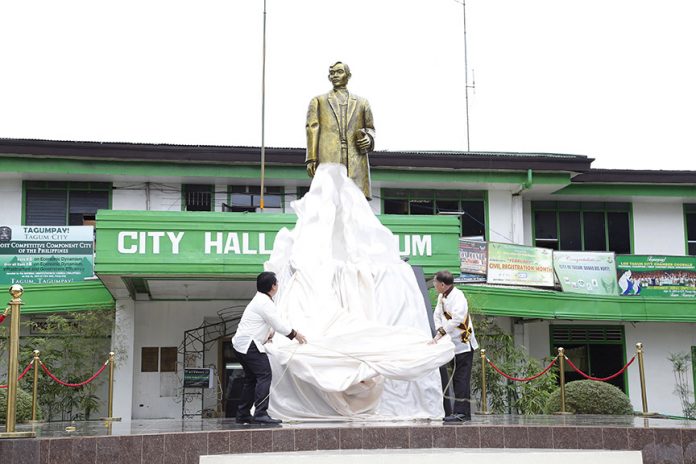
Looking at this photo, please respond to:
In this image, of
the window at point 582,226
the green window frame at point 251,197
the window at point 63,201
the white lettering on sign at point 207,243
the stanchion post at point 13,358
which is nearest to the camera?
the stanchion post at point 13,358

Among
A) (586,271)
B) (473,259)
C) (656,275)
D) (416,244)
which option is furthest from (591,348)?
(416,244)

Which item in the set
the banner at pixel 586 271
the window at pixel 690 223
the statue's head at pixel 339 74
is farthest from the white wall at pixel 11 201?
the window at pixel 690 223

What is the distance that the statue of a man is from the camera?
13664mm

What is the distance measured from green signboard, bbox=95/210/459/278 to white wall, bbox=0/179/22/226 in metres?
7.57

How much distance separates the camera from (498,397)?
74.1 feet

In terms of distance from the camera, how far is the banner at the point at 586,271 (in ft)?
86.0

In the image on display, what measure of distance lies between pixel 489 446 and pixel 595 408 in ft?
18.2

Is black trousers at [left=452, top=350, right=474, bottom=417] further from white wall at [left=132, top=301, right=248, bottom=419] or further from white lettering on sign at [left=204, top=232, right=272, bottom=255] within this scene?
white wall at [left=132, top=301, right=248, bottom=419]

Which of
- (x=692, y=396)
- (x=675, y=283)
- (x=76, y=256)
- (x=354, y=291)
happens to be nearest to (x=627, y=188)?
(x=675, y=283)

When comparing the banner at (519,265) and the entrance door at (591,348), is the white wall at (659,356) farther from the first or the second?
the banner at (519,265)

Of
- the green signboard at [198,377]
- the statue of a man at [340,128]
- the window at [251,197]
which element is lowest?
the green signboard at [198,377]

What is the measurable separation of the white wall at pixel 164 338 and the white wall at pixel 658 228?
12095 mm

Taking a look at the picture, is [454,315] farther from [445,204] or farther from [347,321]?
[445,204]

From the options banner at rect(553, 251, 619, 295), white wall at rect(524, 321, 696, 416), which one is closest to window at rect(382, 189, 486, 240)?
banner at rect(553, 251, 619, 295)
